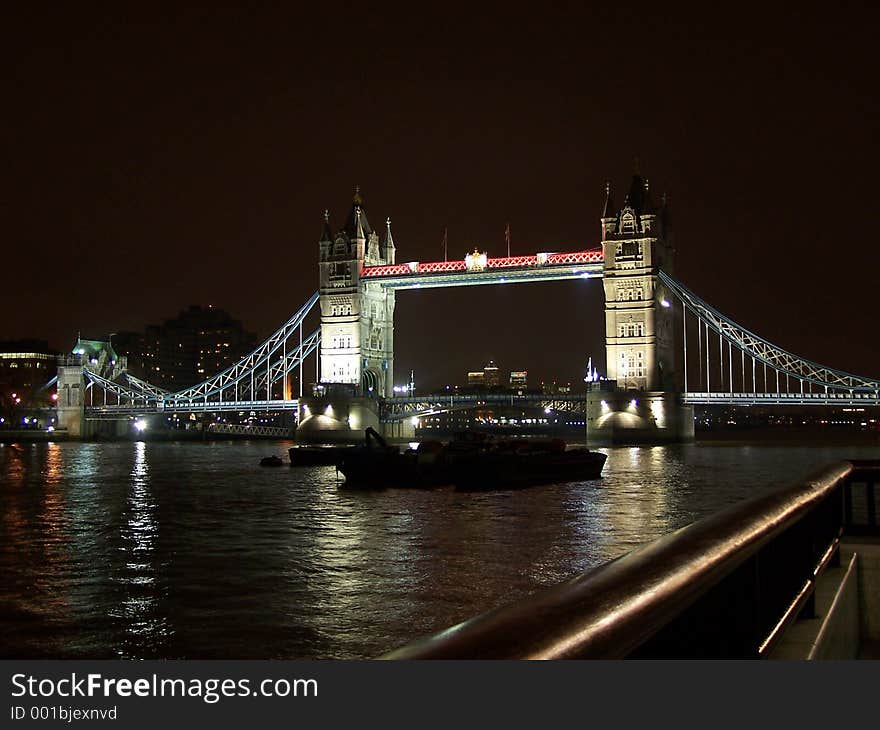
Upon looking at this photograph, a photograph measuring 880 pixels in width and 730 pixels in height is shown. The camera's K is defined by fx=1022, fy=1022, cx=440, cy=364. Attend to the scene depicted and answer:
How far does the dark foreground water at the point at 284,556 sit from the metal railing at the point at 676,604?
634cm

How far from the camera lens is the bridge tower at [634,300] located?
70688mm

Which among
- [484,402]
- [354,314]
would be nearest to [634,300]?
[484,402]

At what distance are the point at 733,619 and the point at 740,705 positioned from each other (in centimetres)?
124

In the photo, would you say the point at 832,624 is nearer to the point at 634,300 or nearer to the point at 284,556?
the point at 284,556

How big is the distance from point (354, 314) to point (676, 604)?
7602cm

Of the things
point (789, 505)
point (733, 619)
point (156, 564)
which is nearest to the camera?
point (733, 619)

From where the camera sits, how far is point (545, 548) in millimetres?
17750

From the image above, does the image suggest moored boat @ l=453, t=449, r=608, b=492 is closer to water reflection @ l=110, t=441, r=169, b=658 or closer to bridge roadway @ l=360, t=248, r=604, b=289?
water reflection @ l=110, t=441, r=169, b=658

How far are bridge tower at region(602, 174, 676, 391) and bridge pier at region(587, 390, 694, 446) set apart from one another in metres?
0.96

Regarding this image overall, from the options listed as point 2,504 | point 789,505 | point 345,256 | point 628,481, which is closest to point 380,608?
point 789,505

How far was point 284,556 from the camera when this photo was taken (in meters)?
16.9

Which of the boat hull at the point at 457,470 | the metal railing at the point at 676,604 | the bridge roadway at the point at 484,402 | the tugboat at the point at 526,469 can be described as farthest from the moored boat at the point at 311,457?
the metal railing at the point at 676,604

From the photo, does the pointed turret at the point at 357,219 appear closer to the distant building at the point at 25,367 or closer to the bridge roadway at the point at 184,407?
the bridge roadway at the point at 184,407

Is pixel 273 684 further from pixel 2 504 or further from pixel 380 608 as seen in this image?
pixel 2 504
